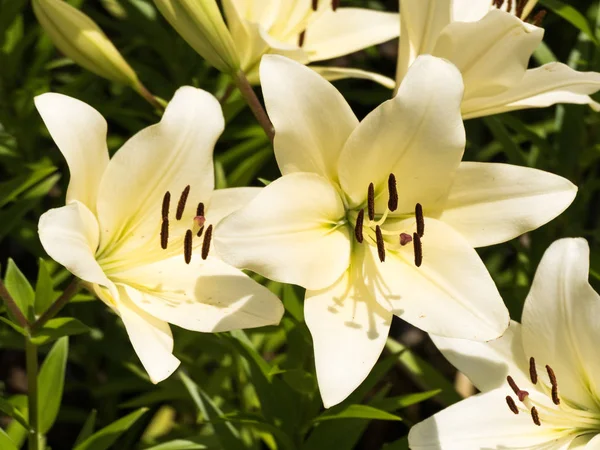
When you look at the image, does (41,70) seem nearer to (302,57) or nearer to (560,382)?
(302,57)

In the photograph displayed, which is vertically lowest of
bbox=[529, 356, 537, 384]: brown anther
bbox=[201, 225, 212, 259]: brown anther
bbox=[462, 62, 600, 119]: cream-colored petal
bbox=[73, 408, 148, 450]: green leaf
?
bbox=[73, 408, 148, 450]: green leaf

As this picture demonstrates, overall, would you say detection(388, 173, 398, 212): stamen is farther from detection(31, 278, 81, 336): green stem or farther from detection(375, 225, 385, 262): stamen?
detection(31, 278, 81, 336): green stem

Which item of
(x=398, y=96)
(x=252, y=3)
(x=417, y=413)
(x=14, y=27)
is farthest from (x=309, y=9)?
(x=417, y=413)

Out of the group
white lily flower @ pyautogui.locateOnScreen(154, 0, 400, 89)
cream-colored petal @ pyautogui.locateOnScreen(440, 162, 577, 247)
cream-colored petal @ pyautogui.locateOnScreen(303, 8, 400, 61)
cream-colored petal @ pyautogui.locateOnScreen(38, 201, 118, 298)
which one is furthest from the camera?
cream-colored petal @ pyautogui.locateOnScreen(303, 8, 400, 61)

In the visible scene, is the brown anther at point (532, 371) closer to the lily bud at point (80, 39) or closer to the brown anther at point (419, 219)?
the brown anther at point (419, 219)

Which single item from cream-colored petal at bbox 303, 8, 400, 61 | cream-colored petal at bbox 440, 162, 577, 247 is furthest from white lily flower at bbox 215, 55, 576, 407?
cream-colored petal at bbox 303, 8, 400, 61

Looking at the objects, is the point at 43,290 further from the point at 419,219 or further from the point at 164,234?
the point at 419,219
